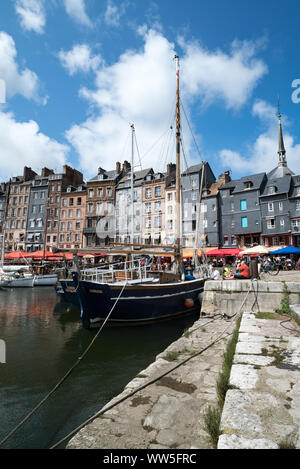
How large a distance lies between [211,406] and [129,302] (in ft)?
25.0

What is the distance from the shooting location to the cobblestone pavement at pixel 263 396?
80.6 inches

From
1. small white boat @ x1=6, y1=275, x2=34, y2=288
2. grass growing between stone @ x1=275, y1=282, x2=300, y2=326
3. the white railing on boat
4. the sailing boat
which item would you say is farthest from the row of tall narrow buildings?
grass growing between stone @ x1=275, y1=282, x2=300, y2=326

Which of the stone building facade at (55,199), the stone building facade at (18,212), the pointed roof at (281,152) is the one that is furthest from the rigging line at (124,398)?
the stone building facade at (18,212)

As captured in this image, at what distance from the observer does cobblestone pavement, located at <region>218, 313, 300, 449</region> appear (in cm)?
205

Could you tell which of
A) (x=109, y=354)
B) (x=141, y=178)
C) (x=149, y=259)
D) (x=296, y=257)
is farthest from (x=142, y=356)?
(x=141, y=178)

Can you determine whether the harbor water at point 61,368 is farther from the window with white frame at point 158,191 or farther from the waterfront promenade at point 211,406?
the window with white frame at point 158,191

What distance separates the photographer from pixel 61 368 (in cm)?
677

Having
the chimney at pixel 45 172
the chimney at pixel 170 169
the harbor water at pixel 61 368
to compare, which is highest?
the chimney at pixel 45 172

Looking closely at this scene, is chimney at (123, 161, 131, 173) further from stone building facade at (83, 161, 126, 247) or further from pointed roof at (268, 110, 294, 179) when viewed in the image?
pointed roof at (268, 110, 294, 179)

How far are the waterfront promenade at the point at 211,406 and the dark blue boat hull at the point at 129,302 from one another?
5.61 metres

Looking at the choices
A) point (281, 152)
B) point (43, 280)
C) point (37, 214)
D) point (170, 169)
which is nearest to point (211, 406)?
point (43, 280)

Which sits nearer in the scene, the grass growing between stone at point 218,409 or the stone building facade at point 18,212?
the grass growing between stone at point 218,409

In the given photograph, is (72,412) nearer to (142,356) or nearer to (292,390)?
(142,356)

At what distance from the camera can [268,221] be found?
35.8 meters
